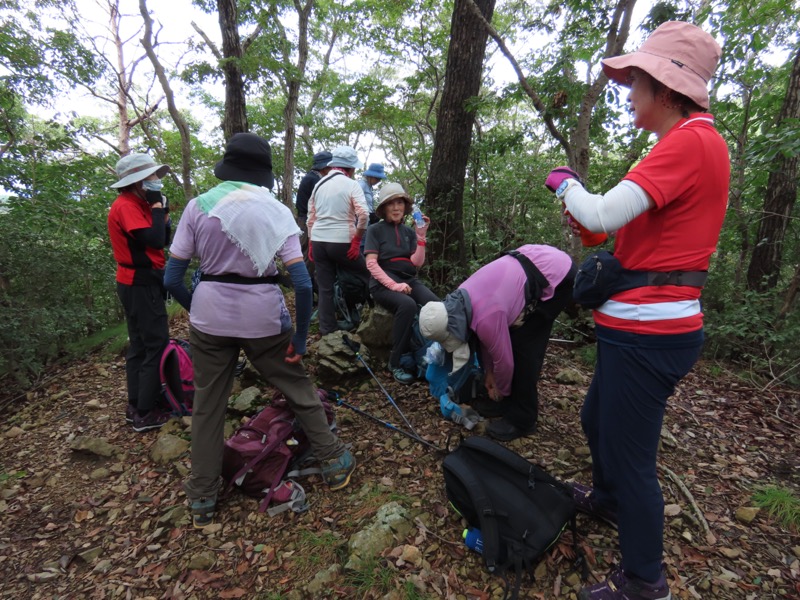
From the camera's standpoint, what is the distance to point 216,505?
2.77 metres

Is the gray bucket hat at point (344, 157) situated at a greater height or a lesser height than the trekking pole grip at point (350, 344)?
greater

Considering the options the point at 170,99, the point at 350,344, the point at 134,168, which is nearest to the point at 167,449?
the point at 350,344

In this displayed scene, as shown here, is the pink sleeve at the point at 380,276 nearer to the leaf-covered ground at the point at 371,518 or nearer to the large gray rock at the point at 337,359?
the large gray rock at the point at 337,359

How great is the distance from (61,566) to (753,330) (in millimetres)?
7233

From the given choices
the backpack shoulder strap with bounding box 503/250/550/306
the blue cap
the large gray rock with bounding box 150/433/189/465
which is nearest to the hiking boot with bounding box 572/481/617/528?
the backpack shoulder strap with bounding box 503/250/550/306

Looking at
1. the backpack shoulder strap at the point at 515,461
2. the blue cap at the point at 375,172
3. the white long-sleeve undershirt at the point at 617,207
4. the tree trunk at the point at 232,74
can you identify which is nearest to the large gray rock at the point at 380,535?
→ the backpack shoulder strap at the point at 515,461

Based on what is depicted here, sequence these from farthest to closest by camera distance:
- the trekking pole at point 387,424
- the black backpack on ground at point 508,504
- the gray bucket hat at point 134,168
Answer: the gray bucket hat at point 134,168
the trekking pole at point 387,424
the black backpack on ground at point 508,504

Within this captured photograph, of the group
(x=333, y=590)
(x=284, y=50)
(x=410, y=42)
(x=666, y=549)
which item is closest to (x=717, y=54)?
(x=666, y=549)

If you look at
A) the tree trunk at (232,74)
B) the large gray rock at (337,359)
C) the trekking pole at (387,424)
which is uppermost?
the tree trunk at (232,74)

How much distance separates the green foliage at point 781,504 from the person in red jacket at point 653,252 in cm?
132

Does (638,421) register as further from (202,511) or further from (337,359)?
(337,359)

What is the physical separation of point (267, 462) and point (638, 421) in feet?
7.69

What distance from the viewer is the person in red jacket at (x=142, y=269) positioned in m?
3.38

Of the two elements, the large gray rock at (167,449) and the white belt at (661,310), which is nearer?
the white belt at (661,310)
